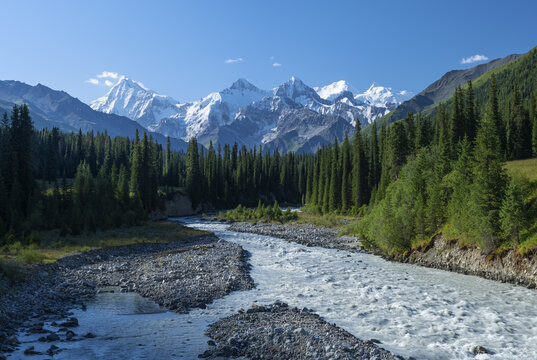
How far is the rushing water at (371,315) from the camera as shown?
1352 centimetres

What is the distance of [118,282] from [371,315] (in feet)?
56.3

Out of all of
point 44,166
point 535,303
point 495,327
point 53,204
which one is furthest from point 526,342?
point 44,166

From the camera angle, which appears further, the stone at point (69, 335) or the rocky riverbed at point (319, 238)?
the rocky riverbed at point (319, 238)

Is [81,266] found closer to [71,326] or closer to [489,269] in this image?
[71,326]

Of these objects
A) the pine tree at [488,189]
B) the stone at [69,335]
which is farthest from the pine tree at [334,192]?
the stone at [69,335]

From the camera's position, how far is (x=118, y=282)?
81.0 ft

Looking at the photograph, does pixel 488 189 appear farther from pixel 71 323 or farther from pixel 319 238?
pixel 71 323

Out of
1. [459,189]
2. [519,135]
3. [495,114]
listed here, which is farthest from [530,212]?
[519,135]

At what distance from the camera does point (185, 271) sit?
27.6 m

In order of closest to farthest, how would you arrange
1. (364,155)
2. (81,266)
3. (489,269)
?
(489,269) < (81,266) < (364,155)

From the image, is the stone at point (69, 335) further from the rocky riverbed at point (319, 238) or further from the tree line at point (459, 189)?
the rocky riverbed at point (319, 238)

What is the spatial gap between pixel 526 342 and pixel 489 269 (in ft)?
45.2

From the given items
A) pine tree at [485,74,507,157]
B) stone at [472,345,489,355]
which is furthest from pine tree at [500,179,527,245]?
pine tree at [485,74,507,157]

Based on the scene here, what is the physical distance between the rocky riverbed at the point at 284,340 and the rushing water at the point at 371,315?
85 cm
